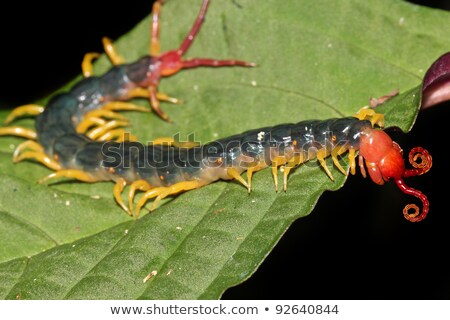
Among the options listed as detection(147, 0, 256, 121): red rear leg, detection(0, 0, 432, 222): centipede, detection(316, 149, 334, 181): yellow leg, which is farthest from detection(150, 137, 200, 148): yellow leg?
detection(316, 149, 334, 181): yellow leg

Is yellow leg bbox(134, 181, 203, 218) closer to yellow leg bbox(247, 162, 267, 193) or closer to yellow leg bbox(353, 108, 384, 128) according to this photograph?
yellow leg bbox(247, 162, 267, 193)

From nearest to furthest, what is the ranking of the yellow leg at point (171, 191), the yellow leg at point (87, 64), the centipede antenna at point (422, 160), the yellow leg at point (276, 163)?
the centipede antenna at point (422, 160), the yellow leg at point (276, 163), the yellow leg at point (171, 191), the yellow leg at point (87, 64)

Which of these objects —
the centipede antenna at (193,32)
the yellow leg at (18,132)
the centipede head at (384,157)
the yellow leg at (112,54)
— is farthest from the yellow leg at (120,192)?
the centipede head at (384,157)

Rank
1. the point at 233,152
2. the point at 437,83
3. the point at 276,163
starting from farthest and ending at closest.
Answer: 1. the point at 233,152
2. the point at 276,163
3. the point at 437,83

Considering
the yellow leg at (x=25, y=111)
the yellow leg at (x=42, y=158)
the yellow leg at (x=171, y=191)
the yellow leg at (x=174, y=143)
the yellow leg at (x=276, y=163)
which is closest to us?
the yellow leg at (x=276, y=163)

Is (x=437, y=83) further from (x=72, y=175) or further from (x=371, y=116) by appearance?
(x=72, y=175)

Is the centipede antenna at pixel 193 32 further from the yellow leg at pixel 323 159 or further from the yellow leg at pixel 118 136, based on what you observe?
the yellow leg at pixel 323 159

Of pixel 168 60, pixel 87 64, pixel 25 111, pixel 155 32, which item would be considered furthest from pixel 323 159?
pixel 25 111
